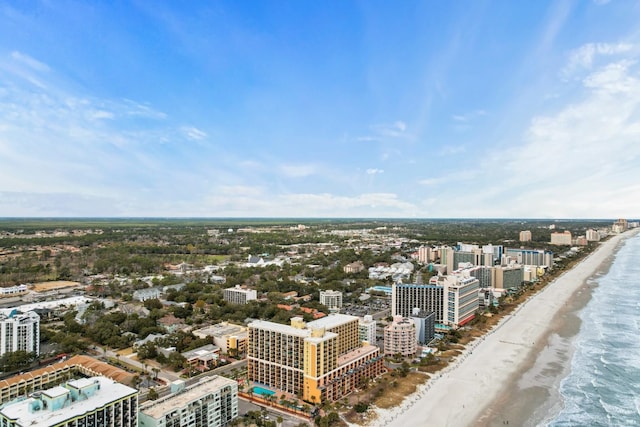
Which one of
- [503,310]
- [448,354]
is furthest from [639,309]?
[448,354]

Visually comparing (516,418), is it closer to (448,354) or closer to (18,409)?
(448,354)

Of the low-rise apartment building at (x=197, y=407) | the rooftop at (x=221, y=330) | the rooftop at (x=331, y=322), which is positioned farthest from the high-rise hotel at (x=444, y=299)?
the low-rise apartment building at (x=197, y=407)

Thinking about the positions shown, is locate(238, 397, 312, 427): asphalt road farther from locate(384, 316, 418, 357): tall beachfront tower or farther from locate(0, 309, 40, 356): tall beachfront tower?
locate(0, 309, 40, 356): tall beachfront tower

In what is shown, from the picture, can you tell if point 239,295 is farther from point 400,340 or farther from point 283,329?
point 283,329

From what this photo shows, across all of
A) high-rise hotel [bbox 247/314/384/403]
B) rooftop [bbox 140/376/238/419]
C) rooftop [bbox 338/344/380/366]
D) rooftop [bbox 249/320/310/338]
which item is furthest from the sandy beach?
rooftop [bbox 140/376/238/419]

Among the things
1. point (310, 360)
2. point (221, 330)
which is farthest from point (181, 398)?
point (221, 330)

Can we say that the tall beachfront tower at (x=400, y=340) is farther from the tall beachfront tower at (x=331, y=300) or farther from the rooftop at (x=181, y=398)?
Answer: the tall beachfront tower at (x=331, y=300)
